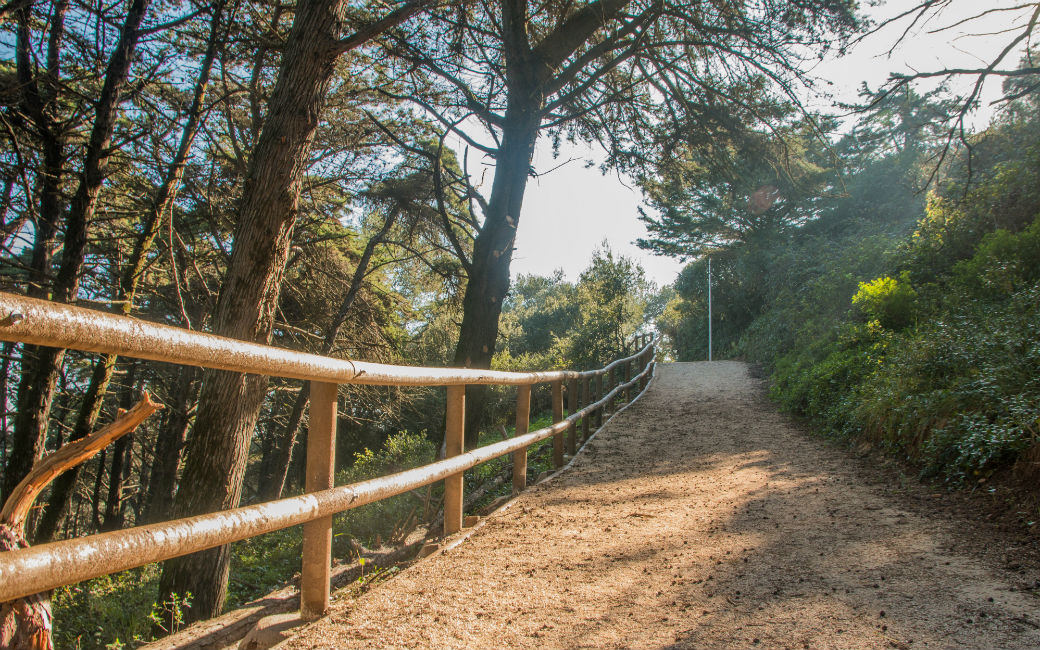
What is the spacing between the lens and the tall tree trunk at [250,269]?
4953 mm

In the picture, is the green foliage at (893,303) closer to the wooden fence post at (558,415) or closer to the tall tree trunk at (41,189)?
the wooden fence post at (558,415)

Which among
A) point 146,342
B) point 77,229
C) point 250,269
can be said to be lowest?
point 146,342

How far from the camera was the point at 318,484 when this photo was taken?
239 cm

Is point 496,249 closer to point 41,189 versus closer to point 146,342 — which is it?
point 41,189

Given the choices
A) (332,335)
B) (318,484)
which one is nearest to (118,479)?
(332,335)

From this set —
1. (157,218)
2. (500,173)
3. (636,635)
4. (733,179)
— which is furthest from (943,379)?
(157,218)

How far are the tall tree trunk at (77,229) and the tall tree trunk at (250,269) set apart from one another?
3.38 metres

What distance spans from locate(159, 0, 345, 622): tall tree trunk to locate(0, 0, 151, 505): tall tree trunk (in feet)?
11.1

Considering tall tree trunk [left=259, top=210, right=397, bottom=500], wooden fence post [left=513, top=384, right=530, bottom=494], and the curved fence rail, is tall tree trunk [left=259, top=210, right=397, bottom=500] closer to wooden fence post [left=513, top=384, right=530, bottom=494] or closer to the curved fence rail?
wooden fence post [left=513, top=384, right=530, bottom=494]

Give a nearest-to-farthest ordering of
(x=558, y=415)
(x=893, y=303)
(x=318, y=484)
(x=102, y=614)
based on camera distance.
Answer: (x=318, y=484) < (x=558, y=415) < (x=102, y=614) < (x=893, y=303)

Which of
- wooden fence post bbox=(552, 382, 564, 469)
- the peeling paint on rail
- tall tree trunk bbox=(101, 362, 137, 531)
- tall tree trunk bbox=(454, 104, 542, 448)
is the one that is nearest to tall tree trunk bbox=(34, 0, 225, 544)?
tall tree trunk bbox=(454, 104, 542, 448)

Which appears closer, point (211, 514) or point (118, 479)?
point (211, 514)

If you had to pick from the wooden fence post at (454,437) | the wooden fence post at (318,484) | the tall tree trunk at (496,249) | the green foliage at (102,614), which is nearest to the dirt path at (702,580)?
the wooden fence post at (318,484)

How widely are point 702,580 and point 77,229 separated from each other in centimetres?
786
